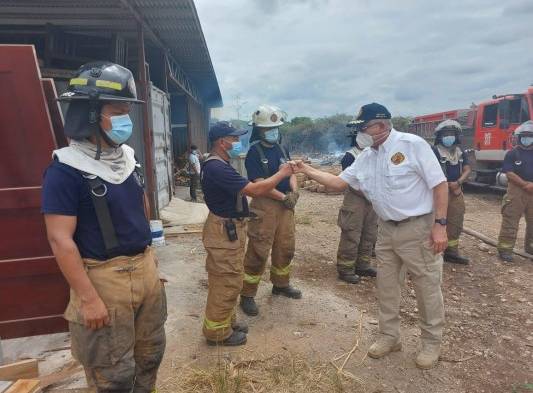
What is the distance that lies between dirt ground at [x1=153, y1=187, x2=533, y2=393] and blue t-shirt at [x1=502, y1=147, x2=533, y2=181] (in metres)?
1.20

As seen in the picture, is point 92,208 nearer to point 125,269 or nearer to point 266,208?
point 125,269

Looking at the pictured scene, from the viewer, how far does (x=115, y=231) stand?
6.42 feet

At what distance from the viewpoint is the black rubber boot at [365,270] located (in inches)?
206

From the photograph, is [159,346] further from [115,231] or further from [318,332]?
[318,332]

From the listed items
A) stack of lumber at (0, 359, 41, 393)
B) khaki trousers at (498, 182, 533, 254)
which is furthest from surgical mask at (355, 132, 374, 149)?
khaki trousers at (498, 182, 533, 254)

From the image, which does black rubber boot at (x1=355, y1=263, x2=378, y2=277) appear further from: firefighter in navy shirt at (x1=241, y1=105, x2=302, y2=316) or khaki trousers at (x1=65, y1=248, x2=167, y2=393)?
khaki trousers at (x1=65, y1=248, x2=167, y2=393)

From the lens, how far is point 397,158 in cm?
313

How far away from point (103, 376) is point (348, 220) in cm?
352

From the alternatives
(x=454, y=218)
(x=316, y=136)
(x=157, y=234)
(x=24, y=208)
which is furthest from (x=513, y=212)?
(x=316, y=136)

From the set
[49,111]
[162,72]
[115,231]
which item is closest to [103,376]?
[115,231]

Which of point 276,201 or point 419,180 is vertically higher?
point 419,180

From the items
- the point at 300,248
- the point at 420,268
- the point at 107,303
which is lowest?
the point at 300,248

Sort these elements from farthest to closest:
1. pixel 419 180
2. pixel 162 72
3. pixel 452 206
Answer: pixel 162 72 < pixel 452 206 < pixel 419 180

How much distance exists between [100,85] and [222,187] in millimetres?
1285
